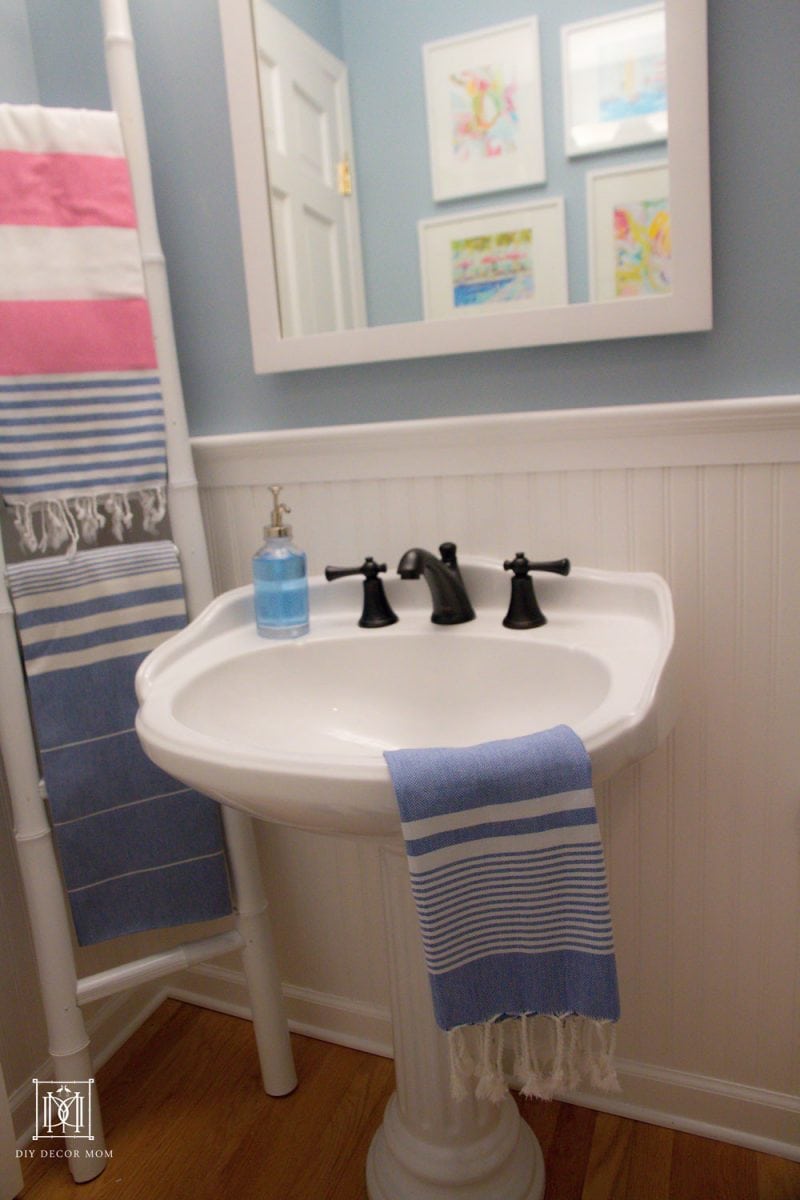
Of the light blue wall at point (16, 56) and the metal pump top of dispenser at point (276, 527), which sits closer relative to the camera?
the metal pump top of dispenser at point (276, 527)

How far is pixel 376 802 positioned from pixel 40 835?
75 centimetres

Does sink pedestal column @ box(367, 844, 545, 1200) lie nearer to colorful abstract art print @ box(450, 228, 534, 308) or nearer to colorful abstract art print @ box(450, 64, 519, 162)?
colorful abstract art print @ box(450, 228, 534, 308)

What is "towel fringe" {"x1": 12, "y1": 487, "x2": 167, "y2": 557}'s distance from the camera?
1.26 metres

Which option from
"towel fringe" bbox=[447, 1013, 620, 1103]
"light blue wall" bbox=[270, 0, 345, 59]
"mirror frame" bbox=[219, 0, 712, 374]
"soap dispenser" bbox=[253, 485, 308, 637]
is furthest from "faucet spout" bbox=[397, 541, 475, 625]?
"light blue wall" bbox=[270, 0, 345, 59]

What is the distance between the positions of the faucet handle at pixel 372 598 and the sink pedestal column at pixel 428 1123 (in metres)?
0.32

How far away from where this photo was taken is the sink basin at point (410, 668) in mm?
1074

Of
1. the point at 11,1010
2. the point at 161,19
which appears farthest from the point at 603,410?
the point at 11,1010

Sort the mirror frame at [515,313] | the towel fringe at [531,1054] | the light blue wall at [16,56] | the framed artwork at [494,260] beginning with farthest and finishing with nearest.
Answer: the light blue wall at [16,56] < the framed artwork at [494,260] < the mirror frame at [515,313] < the towel fringe at [531,1054]

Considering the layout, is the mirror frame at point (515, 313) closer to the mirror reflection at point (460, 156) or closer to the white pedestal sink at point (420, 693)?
the mirror reflection at point (460, 156)

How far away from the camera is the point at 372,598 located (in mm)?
1252

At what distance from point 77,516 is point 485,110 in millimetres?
796

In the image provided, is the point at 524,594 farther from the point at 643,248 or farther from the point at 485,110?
the point at 485,110

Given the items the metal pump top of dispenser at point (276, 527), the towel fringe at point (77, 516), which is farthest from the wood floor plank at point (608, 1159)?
the towel fringe at point (77, 516)

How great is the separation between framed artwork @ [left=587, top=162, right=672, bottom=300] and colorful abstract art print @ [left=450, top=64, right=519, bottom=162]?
130mm
